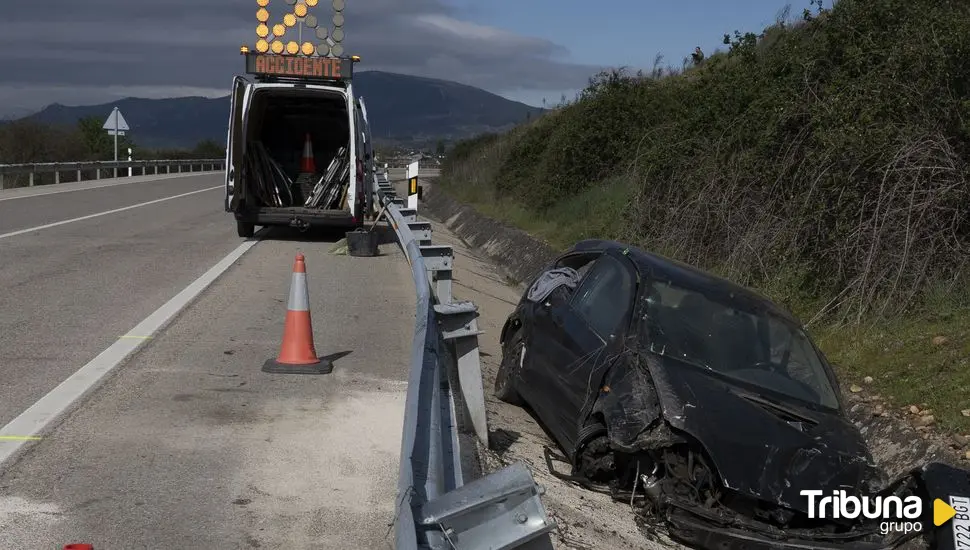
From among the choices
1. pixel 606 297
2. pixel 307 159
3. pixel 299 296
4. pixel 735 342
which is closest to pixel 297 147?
pixel 307 159

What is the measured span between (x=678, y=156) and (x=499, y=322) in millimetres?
3980

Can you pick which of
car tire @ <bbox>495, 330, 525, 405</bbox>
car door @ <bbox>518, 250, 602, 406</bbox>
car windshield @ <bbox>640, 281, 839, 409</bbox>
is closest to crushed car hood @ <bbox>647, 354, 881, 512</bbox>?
car windshield @ <bbox>640, 281, 839, 409</bbox>

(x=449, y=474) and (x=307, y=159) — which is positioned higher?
(x=307, y=159)

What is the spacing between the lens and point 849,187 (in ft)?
36.0

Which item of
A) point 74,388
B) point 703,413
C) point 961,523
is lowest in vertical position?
point 961,523

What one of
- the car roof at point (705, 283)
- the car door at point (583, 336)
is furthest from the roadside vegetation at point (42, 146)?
the car roof at point (705, 283)

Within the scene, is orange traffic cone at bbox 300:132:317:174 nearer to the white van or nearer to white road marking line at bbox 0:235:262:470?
the white van

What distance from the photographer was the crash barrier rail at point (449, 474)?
368 cm

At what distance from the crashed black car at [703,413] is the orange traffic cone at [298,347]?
1.64m

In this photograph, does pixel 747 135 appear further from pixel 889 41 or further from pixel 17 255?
pixel 17 255

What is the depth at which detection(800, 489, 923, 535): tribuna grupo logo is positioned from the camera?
6.02 m

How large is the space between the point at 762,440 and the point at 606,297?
6.89 feet

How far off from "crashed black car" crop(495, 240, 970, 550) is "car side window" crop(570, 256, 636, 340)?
0.6 inches

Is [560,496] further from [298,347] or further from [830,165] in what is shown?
[830,165]
